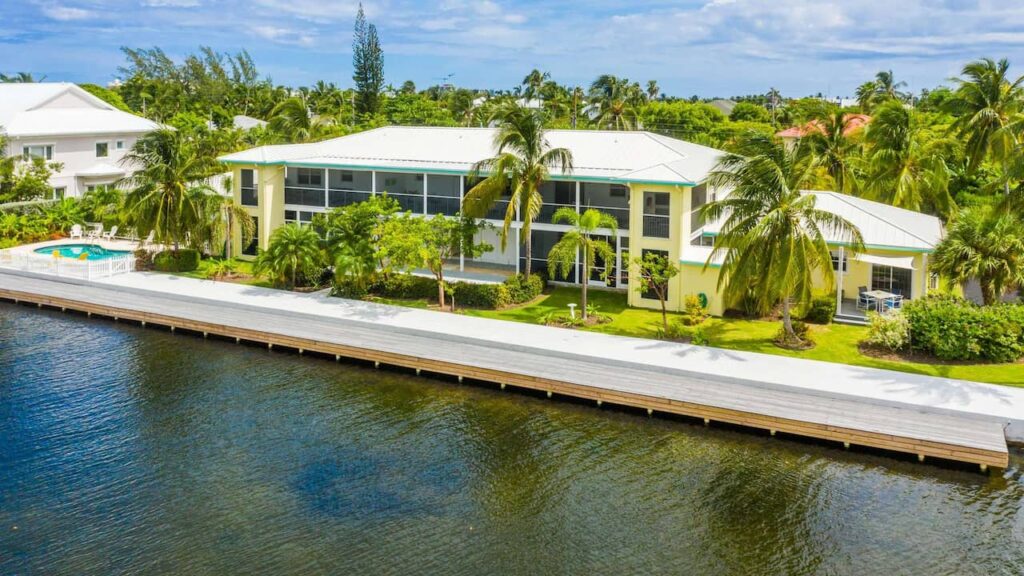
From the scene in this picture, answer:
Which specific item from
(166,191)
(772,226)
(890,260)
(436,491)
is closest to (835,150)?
(890,260)

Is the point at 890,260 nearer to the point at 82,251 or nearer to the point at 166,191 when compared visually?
the point at 166,191

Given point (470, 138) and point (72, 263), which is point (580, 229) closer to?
point (470, 138)

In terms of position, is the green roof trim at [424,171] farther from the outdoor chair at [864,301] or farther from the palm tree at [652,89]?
the palm tree at [652,89]

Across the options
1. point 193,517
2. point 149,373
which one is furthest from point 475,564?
point 149,373

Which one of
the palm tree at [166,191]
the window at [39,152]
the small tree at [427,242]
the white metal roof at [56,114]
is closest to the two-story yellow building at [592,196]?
the palm tree at [166,191]

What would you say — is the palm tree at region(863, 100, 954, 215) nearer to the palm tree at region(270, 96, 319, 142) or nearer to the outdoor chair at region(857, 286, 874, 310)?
the outdoor chair at region(857, 286, 874, 310)
